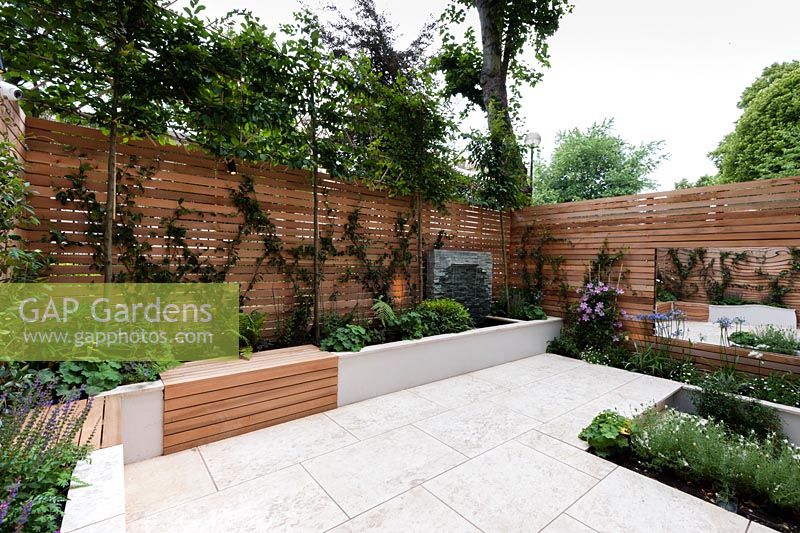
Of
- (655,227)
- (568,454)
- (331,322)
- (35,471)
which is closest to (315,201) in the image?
(331,322)

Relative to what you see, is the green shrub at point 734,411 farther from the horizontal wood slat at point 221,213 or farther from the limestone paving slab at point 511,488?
the horizontal wood slat at point 221,213

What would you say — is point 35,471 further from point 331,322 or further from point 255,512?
point 331,322

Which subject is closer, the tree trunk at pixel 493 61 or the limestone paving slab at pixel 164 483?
the limestone paving slab at pixel 164 483

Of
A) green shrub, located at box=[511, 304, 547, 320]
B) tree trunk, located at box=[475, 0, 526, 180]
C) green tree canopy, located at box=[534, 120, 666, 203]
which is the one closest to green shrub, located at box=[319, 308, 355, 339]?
green shrub, located at box=[511, 304, 547, 320]

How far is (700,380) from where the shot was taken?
11.9 feet

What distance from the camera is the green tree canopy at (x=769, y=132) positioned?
29.5ft

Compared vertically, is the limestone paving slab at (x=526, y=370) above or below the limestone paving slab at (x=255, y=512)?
below

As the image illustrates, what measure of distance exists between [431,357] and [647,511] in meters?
2.23

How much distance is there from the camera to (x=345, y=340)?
328 centimetres

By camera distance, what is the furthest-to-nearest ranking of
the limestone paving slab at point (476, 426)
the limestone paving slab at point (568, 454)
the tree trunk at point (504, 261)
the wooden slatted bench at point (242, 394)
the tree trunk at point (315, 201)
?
the tree trunk at point (504, 261) → the tree trunk at point (315, 201) → the limestone paving slab at point (476, 426) → the wooden slatted bench at point (242, 394) → the limestone paving slab at point (568, 454)

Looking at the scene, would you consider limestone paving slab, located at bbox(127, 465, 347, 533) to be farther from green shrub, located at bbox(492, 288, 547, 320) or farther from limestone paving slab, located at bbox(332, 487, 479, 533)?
green shrub, located at bbox(492, 288, 547, 320)

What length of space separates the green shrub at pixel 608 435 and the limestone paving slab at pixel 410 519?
1303mm

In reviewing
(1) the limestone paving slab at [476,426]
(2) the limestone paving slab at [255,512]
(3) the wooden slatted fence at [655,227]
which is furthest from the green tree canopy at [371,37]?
(2) the limestone paving slab at [255,512]

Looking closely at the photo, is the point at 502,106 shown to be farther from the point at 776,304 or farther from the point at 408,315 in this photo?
the point at 776,304
